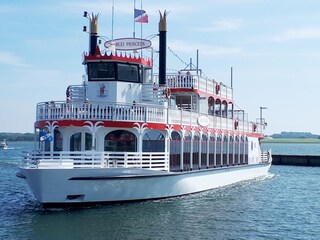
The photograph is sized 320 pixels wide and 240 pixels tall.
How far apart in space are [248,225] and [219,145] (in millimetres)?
13085

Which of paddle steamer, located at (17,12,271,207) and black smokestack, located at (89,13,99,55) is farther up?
black smokestack, located at (89,13,99,55)

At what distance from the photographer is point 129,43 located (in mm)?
28312

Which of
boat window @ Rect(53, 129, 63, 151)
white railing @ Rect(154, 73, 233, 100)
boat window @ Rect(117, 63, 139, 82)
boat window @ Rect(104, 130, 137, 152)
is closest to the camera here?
boat window @ Rect(104, 130, 137, 152)

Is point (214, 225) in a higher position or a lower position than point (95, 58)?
lower

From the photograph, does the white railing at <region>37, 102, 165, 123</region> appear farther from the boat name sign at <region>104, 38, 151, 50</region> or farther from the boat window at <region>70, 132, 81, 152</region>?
the boat name sign at <region>104, 38, 151, 50</region>

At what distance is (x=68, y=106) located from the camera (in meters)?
23.5

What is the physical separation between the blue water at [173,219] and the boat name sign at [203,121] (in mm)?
4165

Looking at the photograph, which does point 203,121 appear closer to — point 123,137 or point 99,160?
point 123,137

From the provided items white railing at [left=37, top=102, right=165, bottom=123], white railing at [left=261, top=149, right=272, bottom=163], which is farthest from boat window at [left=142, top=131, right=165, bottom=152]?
white railing at [left=261, top=149, right=272, bottom=163]

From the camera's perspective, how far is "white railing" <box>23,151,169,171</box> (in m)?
21.2

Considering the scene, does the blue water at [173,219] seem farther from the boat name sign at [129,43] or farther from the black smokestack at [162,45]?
the boat name sign at [129,43]

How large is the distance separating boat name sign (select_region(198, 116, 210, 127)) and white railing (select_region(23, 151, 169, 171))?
490 cm

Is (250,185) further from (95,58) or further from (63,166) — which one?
(63,166)

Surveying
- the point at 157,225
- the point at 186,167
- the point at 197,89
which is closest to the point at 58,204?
the point at 157,225
